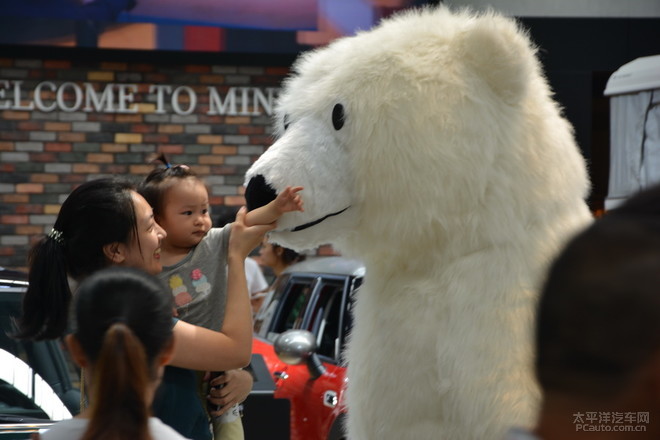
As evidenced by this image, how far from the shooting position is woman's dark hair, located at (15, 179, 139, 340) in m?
2.24

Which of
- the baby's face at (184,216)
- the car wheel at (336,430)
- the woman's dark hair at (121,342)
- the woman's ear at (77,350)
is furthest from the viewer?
the car wheel at (336,430)

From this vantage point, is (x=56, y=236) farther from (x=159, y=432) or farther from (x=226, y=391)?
(x=159, y=432)

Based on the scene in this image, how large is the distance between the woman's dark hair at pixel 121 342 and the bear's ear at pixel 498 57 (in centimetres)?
Result: 101

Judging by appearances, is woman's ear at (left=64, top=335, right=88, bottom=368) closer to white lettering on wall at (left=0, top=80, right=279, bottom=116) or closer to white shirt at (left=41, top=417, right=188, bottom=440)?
white shirt at (left=41, top=417, right=188, bottom=440)

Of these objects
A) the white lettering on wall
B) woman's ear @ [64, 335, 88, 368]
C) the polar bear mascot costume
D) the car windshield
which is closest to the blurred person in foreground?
woman's ear @ [64, 335, 88, 368]

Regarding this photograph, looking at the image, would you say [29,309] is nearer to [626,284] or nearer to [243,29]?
[626,284]

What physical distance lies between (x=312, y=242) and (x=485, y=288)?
0.49 meters

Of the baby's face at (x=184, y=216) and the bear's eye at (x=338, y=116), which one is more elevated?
the bear's eye at (x=338, y=116)

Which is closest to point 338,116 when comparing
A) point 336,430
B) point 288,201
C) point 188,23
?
point 288,201

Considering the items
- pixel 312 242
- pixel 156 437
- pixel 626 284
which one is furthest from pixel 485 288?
pixel 626 284

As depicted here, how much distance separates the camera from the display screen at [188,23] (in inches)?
305

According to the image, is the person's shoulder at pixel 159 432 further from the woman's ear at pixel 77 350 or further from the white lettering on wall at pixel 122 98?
the white lettering on wall at pixel 122 98

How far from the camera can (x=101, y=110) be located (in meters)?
8.04

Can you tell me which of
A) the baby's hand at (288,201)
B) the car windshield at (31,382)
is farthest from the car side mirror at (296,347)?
the baby's hand at (288,201)
